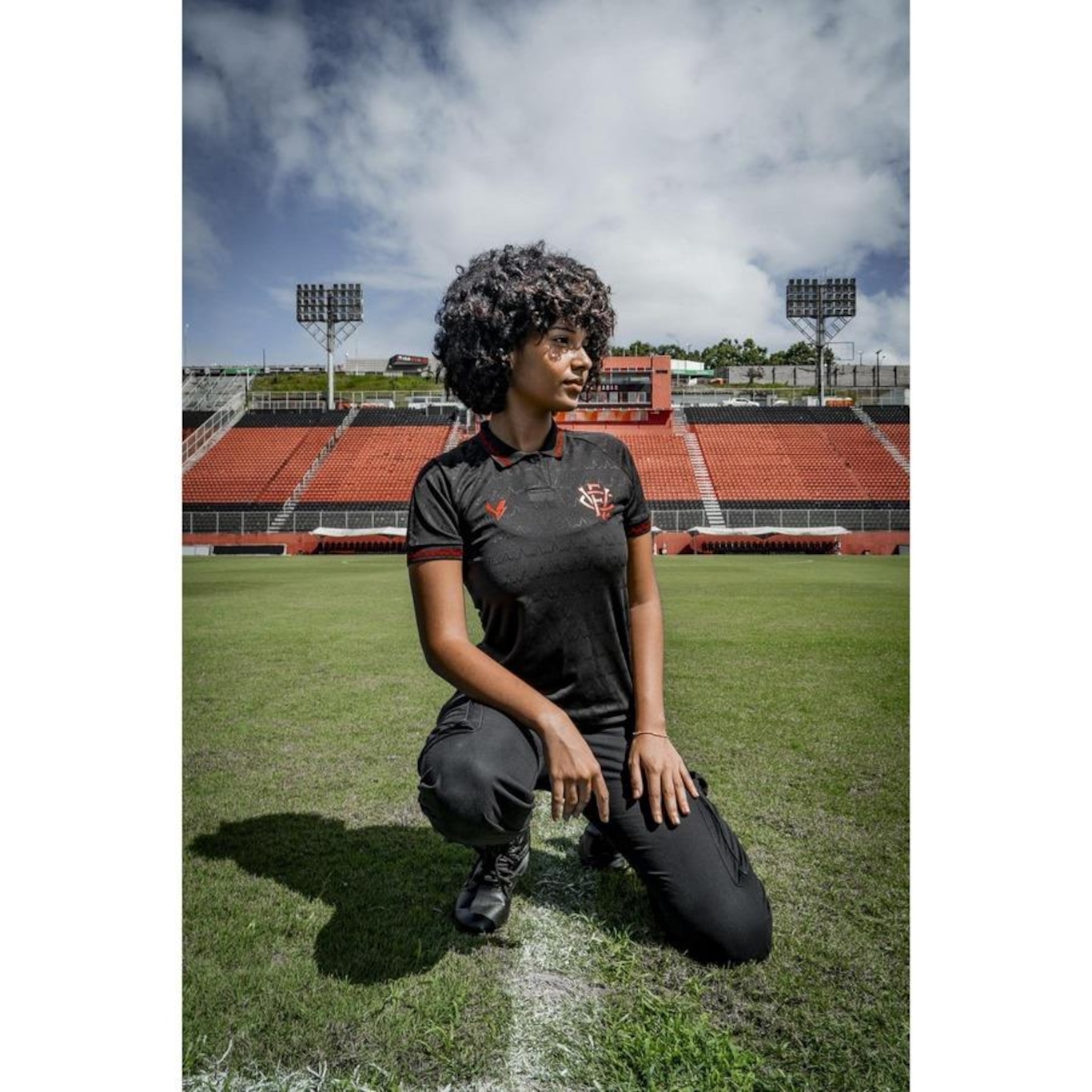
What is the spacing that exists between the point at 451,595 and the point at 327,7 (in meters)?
1.77

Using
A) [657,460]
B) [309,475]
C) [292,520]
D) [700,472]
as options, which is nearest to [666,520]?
[700,472]

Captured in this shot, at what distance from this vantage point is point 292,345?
8.36ft

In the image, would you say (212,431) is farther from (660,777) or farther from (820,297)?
(660,777)

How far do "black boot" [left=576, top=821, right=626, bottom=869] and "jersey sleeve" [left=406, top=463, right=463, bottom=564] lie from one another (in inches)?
34.2

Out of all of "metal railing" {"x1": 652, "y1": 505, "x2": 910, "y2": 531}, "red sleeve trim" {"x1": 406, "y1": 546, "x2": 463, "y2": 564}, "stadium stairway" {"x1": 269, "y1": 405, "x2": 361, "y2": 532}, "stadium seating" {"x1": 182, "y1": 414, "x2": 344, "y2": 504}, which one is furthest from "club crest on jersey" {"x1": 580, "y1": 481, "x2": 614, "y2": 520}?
"stadium seating" {"x1": 182, "y1": 414, "x2": 344, "y2": 504}

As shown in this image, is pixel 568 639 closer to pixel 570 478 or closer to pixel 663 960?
pixel 570 478

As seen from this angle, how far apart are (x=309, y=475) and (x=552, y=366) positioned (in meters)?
24.3

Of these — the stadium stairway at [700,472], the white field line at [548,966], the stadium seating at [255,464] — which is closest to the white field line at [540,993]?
the white field line at [548,966]

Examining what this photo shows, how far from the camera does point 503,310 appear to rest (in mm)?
1625

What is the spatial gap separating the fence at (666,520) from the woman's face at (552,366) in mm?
20014

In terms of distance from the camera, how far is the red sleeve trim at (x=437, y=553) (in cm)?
154

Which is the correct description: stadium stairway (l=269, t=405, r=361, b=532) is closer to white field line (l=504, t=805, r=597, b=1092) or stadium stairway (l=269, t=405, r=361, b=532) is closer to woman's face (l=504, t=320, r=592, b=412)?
white field line (l=504, t=805, r=597, b=1092)
